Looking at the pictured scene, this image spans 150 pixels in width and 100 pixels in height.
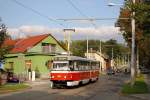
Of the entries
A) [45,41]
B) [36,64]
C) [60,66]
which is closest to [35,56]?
[36,64]

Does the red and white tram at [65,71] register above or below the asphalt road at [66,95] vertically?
above

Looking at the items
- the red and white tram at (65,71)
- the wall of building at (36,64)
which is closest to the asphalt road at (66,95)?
the red and white tram at (65,71)

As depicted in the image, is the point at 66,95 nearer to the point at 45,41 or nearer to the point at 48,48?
the point at 48,48

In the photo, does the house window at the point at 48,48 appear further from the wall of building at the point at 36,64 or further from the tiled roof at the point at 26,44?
the wall of building at the point at 36,64

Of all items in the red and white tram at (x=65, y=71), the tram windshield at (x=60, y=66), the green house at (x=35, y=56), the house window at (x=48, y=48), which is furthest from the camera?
the house window at (x=48, y=48)

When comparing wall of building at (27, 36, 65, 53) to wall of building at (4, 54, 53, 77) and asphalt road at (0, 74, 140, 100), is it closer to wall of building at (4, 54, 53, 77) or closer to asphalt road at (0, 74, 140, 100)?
wall of building at (4, 54, 53, 77)

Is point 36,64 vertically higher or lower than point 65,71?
higher

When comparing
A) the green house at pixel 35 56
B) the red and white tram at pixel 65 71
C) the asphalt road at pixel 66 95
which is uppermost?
the green house at pixel 35 56

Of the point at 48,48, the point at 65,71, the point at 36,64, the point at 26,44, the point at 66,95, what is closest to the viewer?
the point at 66,95

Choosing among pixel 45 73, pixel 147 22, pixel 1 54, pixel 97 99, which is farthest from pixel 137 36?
pixel 147 22

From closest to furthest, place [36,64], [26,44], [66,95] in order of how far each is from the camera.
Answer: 1. [66,95]
2. [36,64]
3. [26,44]

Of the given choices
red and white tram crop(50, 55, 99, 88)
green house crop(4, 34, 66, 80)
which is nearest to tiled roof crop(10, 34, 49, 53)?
green house crop(4, 34, 66, 80)

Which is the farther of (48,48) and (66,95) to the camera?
(48,48)

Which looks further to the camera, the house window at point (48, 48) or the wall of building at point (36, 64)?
the house window at point (48, 48)
